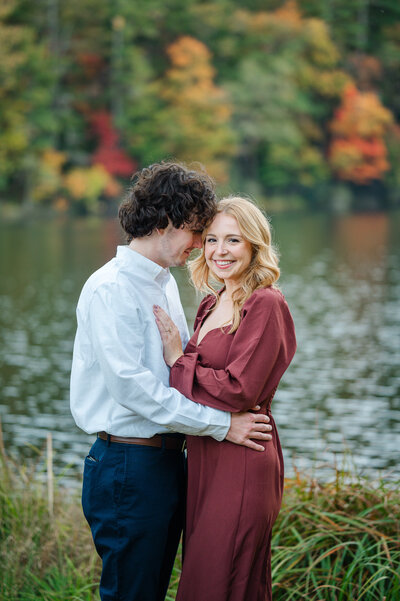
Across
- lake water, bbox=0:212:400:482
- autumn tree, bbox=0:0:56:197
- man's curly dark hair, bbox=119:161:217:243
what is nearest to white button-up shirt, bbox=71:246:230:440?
man's curly dark hair, bbox=119:161:217:243

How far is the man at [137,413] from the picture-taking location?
279 cm

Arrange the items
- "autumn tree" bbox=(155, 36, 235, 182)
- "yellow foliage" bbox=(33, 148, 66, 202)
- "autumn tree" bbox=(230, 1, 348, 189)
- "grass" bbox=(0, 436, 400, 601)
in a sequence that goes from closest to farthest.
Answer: "grass" bbox=(0, 436, 400, 601), "yellow foliage" bbox=(33, 148, 66, 202), "autumn tree" bbox=(155, 36, 235, 182), "autumn tree" bbox=(230, 1, 348, 189)

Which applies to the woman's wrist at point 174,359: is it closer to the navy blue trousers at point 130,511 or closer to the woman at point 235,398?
the woman at point 235,398

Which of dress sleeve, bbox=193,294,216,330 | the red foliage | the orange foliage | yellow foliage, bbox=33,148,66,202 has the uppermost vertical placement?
the orange foliage

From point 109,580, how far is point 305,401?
9023 millimetres

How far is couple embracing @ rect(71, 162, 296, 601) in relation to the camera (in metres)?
2.81

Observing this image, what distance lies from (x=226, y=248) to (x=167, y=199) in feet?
0.96

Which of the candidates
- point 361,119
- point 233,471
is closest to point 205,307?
point 233,471

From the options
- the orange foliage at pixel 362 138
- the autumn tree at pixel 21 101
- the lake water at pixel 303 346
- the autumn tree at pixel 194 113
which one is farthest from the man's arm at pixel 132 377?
the orange foliage at pixel 362 138

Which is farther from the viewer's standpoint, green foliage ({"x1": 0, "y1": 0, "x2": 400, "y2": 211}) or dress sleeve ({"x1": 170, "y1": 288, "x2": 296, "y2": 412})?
green foliage ({"x1": 0, "y1": 0, "x2": 400, "y2": 211})

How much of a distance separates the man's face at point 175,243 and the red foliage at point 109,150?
3898 cm

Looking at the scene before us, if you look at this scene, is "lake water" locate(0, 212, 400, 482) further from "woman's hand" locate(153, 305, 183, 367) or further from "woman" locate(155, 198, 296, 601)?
"woman's hand" locate(153, 305, 183, 367)

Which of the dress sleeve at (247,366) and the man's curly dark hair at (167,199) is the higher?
the man's curly dark hair at (167,199)

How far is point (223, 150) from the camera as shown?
43.1m
